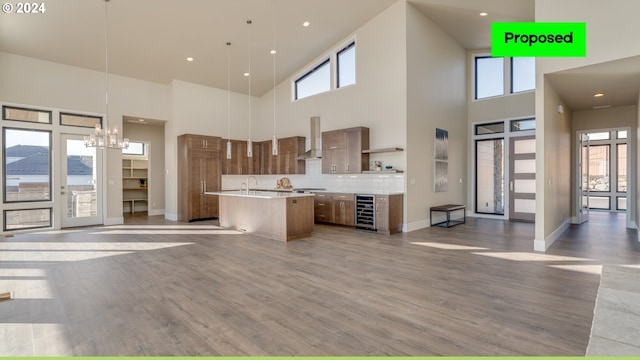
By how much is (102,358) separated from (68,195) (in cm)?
749

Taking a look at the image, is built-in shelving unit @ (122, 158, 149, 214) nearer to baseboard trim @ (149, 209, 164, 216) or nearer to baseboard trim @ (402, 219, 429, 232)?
baseboard trim @ (149, 209, 164, 216)

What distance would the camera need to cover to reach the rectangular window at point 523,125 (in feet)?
27.3

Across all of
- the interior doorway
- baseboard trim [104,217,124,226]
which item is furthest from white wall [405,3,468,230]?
baseboard trim [104,217,124,226]

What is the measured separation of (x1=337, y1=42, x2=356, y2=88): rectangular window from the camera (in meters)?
8.21

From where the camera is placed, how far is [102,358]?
6.78 feet

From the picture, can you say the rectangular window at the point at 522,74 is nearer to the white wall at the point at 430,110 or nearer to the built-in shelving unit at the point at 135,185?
the white wall at the point at 430,110

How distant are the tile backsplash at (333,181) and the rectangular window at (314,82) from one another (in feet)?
6.81

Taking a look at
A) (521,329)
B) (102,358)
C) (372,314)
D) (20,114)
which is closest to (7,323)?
(102,358)

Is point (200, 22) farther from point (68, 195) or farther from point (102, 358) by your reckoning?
point (102, 358)

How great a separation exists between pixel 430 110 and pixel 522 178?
10.7ft

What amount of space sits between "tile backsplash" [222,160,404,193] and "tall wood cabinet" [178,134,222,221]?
642 mm

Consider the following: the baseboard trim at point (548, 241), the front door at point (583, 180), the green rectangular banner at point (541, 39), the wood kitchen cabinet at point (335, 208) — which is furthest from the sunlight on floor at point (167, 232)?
the front door at point (583, 180)

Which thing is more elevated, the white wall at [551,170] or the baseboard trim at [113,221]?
the white wall at [551,170]

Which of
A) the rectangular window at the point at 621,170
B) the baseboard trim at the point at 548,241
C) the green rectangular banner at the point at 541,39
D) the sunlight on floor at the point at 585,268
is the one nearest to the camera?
the sunlight on floor at the point at 585,268
